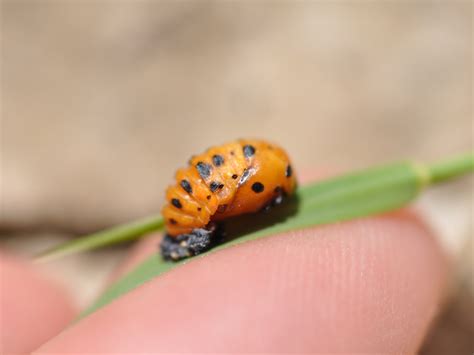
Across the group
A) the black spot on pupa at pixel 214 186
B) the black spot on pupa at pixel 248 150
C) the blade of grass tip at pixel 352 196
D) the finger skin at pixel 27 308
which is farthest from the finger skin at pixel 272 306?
the finger skin at pixel 27 308

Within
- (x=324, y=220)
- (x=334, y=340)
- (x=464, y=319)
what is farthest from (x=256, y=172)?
(x=464, y=319)

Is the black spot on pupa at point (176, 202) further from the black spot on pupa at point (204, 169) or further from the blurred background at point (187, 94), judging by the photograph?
the blurred background at point (187, 94)

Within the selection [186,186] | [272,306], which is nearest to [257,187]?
[186,186]

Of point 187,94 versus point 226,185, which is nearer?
point 226,185

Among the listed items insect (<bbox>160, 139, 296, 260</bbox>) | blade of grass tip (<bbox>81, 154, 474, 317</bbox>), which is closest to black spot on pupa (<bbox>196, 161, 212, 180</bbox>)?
→ insect (<bbox>160, 139, 296, 260</bbox>)

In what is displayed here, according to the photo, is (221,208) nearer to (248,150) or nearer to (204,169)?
(204,169)

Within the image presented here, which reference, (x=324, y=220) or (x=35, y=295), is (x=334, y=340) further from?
(x=35, y=295)
